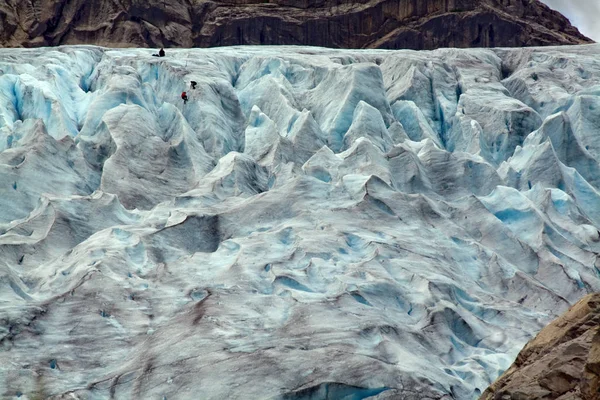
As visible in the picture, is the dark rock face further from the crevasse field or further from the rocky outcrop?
the rocky outcrop

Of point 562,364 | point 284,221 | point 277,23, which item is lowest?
point 277,23

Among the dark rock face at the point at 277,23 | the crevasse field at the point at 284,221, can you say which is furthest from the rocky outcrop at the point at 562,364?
the dark rock face at the point at 277,23

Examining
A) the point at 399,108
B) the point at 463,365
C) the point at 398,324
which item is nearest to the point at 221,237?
the point at 398,324

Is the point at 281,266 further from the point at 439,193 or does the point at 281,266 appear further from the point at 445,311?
the point at 439,193

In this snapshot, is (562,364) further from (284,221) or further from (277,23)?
(277,23)

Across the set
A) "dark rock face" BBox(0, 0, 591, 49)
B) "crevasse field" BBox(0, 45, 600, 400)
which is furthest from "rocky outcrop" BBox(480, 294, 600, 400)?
"dark rock face" BBox(0, 0, 591, 49)

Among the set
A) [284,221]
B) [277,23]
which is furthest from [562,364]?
[277,23]
